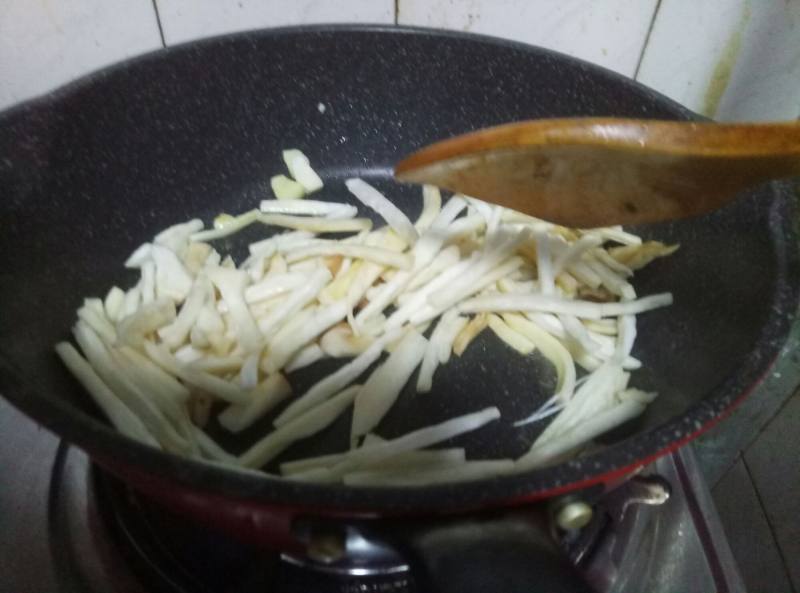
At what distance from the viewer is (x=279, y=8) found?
40.6 inches

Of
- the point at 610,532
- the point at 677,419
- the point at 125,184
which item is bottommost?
the point at 610,532

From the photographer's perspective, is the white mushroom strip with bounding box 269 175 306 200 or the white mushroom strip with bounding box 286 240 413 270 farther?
the white mushroom strip with bounding box 269 175 306 200

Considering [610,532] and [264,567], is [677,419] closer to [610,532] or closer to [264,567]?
[610,532]

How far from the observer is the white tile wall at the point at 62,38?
0.89 m

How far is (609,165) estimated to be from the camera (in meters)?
0.71

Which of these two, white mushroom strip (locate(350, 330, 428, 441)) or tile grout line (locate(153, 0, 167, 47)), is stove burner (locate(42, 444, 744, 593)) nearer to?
white mushroom strip (locate(350, 330, 428, 441))

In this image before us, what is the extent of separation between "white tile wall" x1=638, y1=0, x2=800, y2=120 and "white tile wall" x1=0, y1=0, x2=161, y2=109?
2.30 ft

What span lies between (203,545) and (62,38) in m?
0.64

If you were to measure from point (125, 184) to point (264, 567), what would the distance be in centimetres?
55

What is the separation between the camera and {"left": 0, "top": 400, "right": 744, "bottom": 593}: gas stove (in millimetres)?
719

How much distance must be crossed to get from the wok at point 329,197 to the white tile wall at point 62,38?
6cm

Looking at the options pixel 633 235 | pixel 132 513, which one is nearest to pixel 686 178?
pixel 633 235

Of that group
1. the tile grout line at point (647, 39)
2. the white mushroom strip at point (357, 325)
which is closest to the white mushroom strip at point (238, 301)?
the white mushroom strip at point (357, 325)

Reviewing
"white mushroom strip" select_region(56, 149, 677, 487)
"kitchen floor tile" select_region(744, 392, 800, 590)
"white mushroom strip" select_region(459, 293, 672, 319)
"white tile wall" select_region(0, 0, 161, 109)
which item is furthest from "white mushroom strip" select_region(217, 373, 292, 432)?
"kitchen floor tile" select_region(744, 392, 800, 590)
